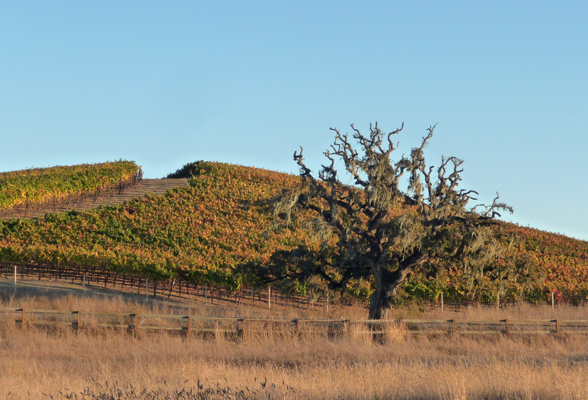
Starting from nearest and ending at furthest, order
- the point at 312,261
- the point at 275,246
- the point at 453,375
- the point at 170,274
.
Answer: the point at 453,375 < the point at 312,261 < the point at 170,274 < the point at 275,246

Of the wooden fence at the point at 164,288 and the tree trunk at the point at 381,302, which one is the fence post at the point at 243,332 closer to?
the tree trunk at the point at 381,302

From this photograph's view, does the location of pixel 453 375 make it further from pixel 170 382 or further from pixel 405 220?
pixel 405 220

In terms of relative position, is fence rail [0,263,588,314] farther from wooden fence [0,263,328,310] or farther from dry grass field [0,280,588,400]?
dry grass field [0,280,588,400]

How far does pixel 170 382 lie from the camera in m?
13.3

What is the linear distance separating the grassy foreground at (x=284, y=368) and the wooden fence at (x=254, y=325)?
57 cm

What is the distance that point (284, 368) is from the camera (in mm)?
17031

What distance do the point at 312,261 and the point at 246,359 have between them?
29.6ft

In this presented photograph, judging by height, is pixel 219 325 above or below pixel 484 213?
below

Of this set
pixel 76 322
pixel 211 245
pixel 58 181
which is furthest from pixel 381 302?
pixel 58 181

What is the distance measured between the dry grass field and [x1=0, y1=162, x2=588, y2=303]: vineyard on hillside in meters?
5.65

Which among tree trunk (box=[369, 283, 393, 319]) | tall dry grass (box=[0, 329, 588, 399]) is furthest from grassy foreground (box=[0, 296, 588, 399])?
tree trunk (box=[369, 283, 393, 319])

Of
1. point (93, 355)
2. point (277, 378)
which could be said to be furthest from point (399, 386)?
point (93, 355)

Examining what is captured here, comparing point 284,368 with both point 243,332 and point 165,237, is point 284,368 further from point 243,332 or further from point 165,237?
point 165,237

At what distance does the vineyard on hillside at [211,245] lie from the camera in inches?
1565
